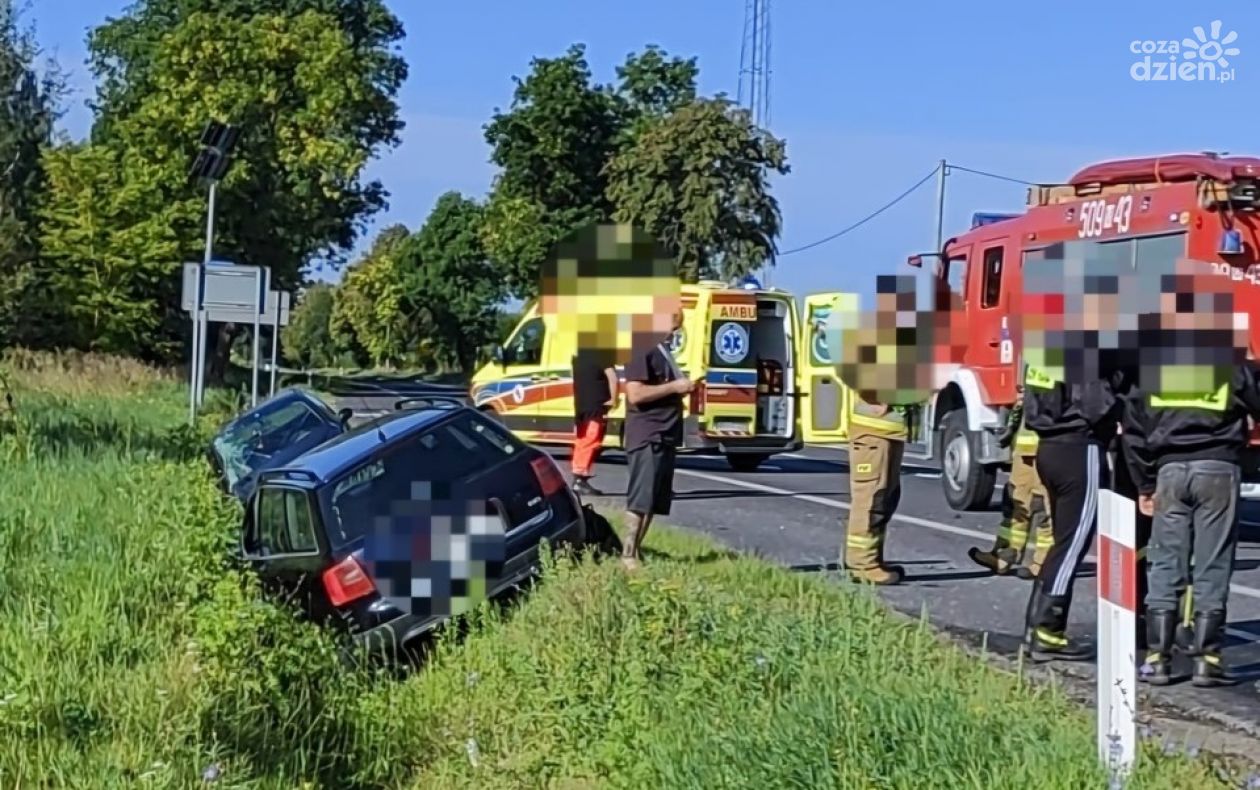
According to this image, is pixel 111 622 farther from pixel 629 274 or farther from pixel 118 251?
pixel 118 251

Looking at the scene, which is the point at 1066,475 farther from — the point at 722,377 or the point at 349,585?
→ the point at 722,377

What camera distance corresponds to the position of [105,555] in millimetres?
8352

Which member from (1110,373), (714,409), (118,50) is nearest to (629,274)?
(1110,373)

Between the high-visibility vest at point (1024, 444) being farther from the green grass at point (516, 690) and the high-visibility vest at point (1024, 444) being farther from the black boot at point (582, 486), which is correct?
the black boot at point (582, 486)

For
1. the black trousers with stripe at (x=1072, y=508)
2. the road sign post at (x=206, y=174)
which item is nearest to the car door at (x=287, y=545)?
the black trousers with stripe at (x=1072, y=508)

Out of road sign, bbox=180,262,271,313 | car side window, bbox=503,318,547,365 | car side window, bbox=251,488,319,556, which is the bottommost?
car side window, bbox=251,488,319,556

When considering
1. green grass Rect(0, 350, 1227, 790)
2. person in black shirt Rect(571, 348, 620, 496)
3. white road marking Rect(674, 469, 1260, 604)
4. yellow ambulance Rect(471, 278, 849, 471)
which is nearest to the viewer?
green grass Rect(0, 350, 1227, 790)

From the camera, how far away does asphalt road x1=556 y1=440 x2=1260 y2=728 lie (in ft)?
26.4

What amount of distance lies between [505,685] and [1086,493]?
2.69 m

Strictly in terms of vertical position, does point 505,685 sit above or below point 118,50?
below

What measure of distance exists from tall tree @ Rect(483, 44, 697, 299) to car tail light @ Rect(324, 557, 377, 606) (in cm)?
4844

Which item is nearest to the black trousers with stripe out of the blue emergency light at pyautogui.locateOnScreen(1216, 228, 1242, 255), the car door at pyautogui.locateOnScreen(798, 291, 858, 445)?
the car door at pyautogui.locateOnScreen(798, 291, 858, 445)

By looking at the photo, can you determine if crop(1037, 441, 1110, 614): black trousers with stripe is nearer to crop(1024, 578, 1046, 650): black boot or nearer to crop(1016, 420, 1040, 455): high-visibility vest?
crop(1024, 578, 1046, 650): black boot

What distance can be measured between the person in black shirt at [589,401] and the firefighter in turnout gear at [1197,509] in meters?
3.29
